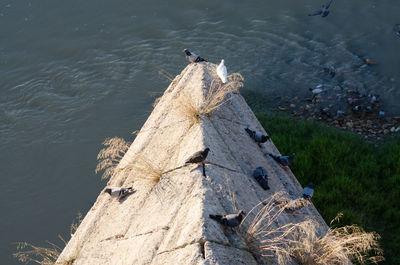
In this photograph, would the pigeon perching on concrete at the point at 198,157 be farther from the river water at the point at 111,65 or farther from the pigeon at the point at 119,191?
the river water at the point at 111,65

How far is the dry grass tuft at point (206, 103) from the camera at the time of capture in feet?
16.7

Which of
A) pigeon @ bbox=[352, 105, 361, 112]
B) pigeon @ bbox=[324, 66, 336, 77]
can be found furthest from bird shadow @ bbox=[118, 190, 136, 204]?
pigeon @ bbox=[324, 66, 336, 77]

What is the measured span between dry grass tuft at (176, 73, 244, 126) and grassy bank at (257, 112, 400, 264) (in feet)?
8.54

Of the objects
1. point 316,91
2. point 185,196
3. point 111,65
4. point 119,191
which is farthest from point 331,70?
point 185,196

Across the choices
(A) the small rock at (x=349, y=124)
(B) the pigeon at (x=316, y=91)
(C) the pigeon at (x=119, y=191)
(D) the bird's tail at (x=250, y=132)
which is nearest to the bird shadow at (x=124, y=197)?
(C) the pigeon at (x=119, y=191)

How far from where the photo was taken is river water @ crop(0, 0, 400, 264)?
27.7 feet

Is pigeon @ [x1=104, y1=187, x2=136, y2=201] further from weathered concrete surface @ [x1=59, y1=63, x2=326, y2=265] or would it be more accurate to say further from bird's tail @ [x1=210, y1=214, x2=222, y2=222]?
bird's tail @ [x1=210, y1=214, x2=222, y2=222]

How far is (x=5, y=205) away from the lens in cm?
813

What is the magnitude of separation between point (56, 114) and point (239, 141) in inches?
256

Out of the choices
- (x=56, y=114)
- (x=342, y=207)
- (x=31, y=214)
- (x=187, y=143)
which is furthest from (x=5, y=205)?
(x=342, y=207)

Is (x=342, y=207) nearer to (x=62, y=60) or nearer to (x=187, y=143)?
(x=187, y=143)

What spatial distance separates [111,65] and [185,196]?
27.8 feet

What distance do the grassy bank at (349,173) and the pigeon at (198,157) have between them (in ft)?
10.6

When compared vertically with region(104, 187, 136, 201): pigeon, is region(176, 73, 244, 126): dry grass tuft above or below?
above
